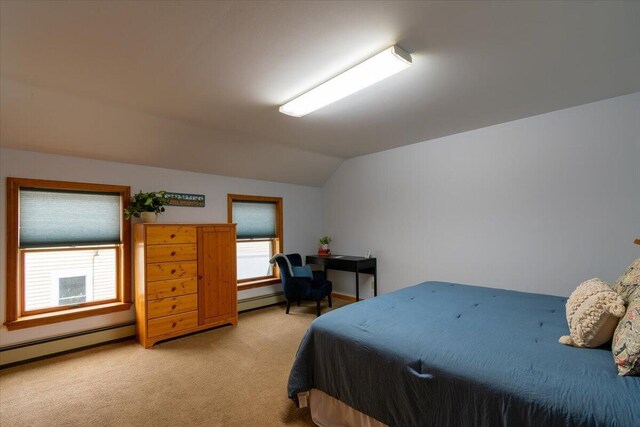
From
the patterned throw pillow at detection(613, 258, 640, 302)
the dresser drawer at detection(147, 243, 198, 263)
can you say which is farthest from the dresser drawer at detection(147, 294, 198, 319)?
the patterned throw pillow at detection(613, 258, 640, 302)

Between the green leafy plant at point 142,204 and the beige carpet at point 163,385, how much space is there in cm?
155

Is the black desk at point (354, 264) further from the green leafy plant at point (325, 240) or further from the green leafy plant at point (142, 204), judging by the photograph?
the green leafy plant at point (142, 204)

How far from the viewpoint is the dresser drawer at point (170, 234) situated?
11.0 feet

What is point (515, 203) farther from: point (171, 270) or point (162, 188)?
point (162, 188)

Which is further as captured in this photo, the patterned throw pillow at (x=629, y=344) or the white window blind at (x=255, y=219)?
the white window blind at (x=255, y=219)

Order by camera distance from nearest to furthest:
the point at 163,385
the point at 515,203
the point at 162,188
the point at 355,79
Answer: the point at 355,79 < the point at 163,385 < the point at 515,203 < the point at 162,188

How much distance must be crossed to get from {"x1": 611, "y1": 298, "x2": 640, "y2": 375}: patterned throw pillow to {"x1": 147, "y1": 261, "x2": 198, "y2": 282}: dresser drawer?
378cm

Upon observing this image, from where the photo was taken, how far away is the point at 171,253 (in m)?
3.51

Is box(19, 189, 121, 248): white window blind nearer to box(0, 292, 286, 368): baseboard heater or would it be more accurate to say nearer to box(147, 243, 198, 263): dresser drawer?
box(147, 243, 198, 263): dresser drawer

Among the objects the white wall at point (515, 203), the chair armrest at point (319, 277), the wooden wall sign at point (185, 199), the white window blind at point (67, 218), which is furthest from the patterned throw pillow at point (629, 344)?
the white window blind at point (67, 218)

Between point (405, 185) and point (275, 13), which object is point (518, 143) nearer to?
point (405, 185)

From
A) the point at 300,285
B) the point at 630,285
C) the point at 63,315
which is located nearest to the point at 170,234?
the point at 63,315

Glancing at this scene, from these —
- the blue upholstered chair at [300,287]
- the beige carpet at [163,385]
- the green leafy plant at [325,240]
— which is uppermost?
the green leafy plant at [325,240]

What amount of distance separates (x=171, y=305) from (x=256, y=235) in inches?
72.0
